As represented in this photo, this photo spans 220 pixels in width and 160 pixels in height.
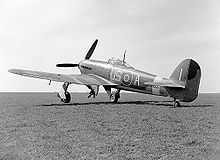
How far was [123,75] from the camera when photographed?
69.8 ft

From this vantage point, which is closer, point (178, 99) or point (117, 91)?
point (178, 99)

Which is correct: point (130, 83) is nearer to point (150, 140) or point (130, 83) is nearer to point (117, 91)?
point (117, 91)

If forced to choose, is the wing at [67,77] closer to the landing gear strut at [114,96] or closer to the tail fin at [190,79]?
the landing gear strut at [114,96]

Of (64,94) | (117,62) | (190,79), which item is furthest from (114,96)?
(190,79)

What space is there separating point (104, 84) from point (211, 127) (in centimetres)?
1280

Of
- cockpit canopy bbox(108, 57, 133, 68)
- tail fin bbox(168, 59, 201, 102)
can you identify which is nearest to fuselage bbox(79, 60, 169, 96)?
cockpit canopy bbox(108, 57, 133, 68)

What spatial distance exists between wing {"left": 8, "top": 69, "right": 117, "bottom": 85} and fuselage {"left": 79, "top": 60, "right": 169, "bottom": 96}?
1.66 ft

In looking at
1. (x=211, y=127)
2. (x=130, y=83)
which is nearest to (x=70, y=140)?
(x=211, y=127)

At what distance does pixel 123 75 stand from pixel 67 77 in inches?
165

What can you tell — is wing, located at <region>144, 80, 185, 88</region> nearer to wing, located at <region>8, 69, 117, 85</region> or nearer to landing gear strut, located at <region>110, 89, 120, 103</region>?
landing gear strut, located at <region>110, 89, 120, 103</region>

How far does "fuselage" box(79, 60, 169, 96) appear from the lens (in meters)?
19.2

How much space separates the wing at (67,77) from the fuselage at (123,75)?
51 centimetres

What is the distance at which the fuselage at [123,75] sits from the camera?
19172 mm

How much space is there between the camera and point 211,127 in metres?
10.2
